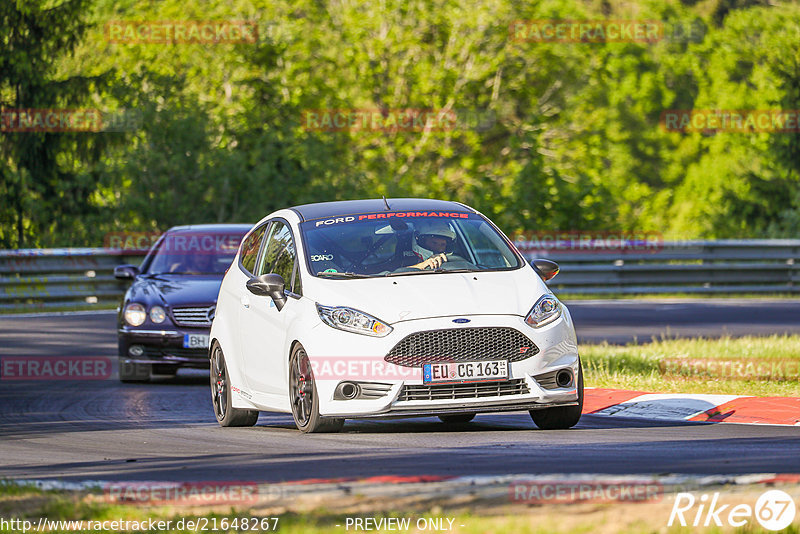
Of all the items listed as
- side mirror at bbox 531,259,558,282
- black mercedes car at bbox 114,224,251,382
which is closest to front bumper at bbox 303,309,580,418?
side mirror at bbox 531,259,558,282

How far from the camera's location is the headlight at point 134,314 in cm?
1565

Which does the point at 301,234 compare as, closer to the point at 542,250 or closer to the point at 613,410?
the point at 613,410

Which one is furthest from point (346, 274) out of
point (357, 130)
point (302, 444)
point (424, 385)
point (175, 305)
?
point (357, 130)

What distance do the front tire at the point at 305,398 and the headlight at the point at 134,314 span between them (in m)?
5.67

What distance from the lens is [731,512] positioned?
6.01 meters

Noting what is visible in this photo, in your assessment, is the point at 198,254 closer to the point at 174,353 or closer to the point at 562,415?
the point at 174,353

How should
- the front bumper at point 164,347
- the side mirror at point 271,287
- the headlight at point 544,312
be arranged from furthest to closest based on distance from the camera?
the front bumper at point 164,347, the side mirror at point 271,287, the headlight at point 544,312

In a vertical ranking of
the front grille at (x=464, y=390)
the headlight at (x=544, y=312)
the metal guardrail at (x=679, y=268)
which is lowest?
the metal guardrail at (x=679, y=268)

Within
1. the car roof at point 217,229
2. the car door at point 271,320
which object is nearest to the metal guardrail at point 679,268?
the car roof at point 217,229

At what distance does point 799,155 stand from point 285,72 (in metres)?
15.2

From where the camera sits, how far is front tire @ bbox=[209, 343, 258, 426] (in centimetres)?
1152

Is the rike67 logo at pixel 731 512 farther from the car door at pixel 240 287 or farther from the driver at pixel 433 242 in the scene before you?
the car door at pixel 240 287

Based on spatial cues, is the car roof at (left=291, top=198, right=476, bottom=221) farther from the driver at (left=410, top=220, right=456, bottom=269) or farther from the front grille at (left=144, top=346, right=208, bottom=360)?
the front grille at (left=144, top=346, right=208, bottom=360)

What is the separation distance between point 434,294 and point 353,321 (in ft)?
1.91
